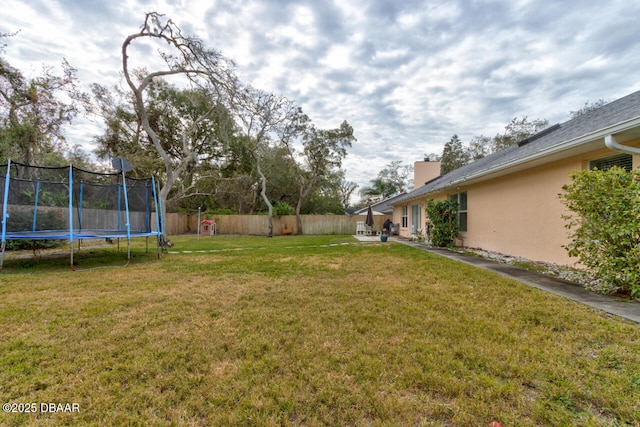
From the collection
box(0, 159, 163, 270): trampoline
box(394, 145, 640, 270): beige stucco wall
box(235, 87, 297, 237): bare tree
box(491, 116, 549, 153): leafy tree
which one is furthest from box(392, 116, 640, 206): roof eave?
box(491, 116, 549, 153): leafy tree

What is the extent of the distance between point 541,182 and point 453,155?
2297 cm

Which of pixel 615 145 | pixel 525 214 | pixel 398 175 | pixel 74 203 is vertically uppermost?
pixel 398 175

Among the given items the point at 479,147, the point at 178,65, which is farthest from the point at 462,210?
the point at 479,147

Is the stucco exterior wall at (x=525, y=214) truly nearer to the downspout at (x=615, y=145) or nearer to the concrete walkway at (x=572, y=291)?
the concrete walkway at (x=572, y=291)

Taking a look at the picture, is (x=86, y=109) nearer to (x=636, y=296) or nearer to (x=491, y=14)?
(x=491, y=14)

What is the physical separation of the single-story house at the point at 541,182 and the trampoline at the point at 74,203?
→ 9119mm

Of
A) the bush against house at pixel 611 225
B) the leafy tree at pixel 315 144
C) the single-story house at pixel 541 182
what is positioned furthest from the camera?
the leafy tree at pixel 315 144

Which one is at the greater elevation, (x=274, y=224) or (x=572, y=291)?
(x=274, y=224)

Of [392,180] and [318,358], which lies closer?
[318,358]

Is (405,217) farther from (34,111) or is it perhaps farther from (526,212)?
(34,111)

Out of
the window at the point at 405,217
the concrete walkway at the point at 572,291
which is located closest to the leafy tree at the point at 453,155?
the window at the point at 405,217

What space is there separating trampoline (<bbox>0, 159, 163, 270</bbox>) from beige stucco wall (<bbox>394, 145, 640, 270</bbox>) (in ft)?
30.5

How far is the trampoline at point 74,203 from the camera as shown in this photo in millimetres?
6164

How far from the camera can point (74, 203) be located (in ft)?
24.3
